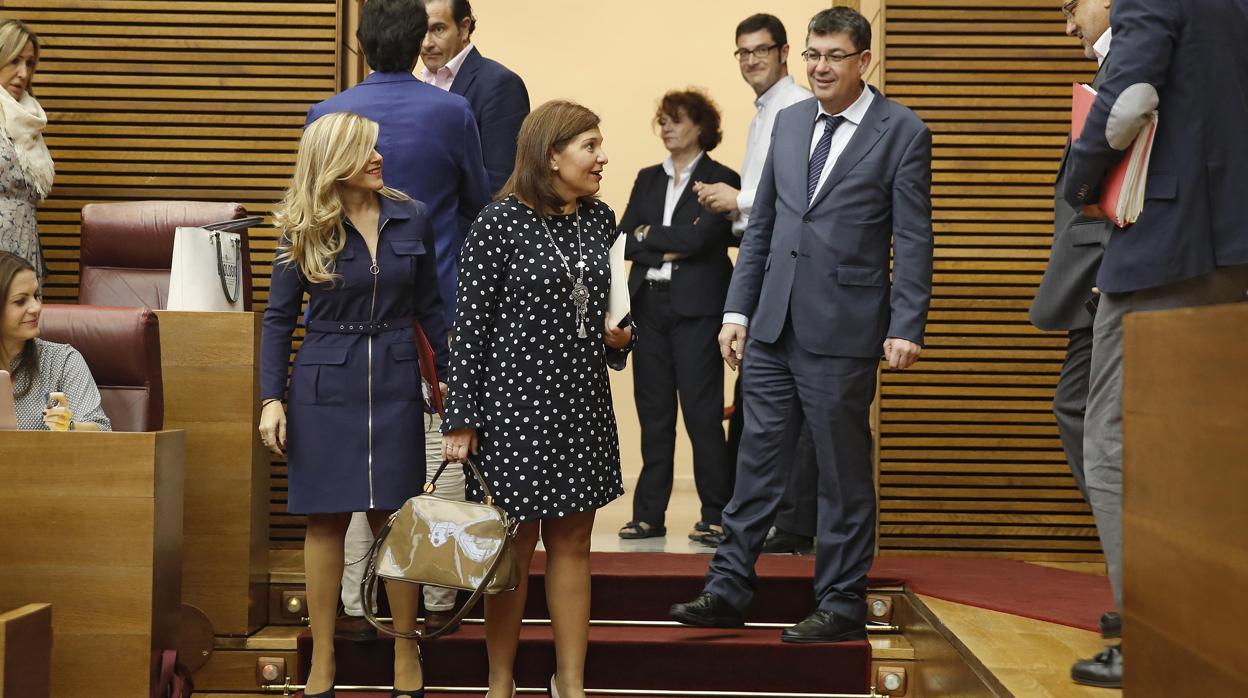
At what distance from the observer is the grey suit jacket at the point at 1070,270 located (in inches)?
124

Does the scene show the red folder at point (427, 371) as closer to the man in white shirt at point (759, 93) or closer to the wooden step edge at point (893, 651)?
the wooden step edge at point (893, 651)

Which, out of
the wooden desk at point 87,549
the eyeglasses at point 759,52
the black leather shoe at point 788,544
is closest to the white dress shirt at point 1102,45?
the eyeglasses at point 759,52

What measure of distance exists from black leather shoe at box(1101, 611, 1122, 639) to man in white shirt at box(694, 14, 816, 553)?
1.44m

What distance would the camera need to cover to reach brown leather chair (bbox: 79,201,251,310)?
4254 millimetres

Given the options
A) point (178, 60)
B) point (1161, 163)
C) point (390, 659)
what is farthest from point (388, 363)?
point (178, 60)

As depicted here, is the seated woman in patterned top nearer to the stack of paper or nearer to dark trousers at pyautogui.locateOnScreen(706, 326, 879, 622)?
dark trousers at pyautogui.locateOnScreen(706, 326, 879, 622)

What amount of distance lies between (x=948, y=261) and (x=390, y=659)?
7.69 ft

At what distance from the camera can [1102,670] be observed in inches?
109

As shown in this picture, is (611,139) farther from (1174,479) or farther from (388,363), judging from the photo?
(1174,479)

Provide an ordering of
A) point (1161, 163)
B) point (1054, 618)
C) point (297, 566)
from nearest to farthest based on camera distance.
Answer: point (1161, 163) < point (1054, 618) < point (297, 566)

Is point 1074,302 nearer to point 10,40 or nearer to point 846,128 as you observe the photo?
point 846,128

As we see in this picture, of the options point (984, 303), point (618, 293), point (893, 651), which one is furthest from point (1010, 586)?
point (618, 293)

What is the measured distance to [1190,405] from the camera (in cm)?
178

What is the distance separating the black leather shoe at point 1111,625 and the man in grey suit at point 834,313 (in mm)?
639
